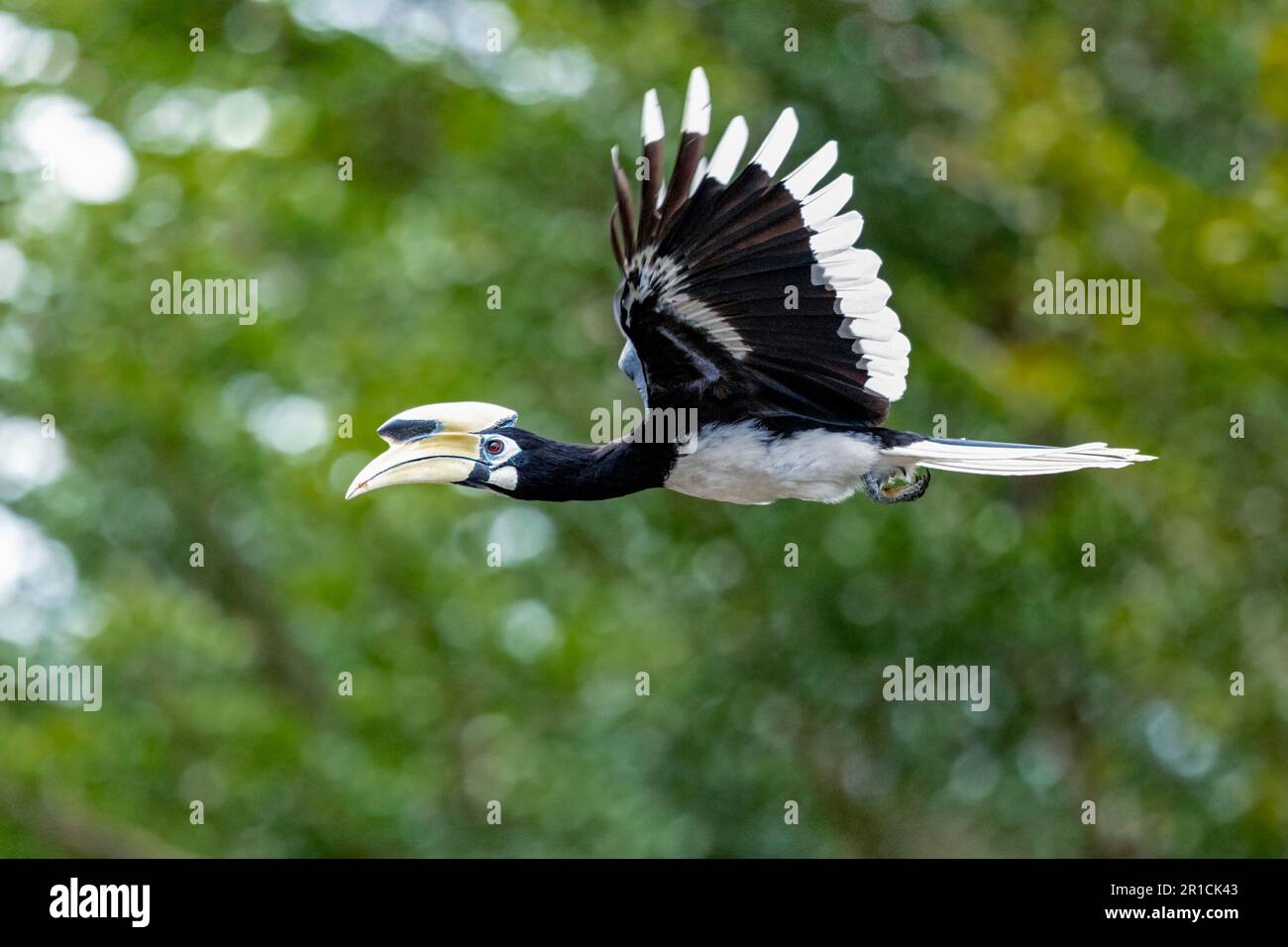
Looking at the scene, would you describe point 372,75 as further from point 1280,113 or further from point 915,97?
point 1280,113

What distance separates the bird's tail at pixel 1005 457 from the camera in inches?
97.0

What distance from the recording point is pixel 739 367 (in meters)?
2.62

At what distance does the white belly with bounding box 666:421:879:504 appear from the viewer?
2555 mm

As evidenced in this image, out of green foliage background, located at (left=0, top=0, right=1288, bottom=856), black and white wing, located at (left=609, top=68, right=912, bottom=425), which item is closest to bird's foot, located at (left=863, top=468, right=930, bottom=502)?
black and white wing, located at (left=609, top=68, right=912, bottom=425)

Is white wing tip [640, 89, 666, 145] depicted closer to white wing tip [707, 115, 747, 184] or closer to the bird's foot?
white wing tip [707, 115, 747, 184]

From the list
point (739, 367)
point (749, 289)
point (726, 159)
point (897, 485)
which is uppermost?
point (726, 159)

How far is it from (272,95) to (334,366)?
1.92 meters

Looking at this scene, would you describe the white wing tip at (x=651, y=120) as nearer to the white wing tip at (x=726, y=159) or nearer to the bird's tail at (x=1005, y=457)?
the white wing tip at (x=726, y=159)

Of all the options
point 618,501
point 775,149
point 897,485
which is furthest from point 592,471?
point 618,501

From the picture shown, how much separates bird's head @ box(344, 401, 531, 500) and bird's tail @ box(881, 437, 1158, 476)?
550 millimetres

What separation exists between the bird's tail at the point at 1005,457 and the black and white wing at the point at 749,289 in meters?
0.10

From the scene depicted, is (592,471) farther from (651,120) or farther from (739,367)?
(651,120)

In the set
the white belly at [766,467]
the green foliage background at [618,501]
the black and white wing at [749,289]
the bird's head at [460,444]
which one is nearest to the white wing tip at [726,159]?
the black and white wing at [749,289]

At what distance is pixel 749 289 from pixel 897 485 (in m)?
0.36
